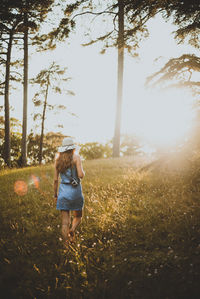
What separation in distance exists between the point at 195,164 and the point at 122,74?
11767 millimetres

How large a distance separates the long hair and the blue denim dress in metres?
0.10

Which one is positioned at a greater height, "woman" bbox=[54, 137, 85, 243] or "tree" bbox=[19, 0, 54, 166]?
"tree" bbox=[19, 0, 54, 166]

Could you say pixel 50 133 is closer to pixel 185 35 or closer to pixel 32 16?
pixel 32 16

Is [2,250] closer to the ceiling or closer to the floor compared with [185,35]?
closer to the floor

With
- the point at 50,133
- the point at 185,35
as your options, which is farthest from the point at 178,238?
the point at 50,133

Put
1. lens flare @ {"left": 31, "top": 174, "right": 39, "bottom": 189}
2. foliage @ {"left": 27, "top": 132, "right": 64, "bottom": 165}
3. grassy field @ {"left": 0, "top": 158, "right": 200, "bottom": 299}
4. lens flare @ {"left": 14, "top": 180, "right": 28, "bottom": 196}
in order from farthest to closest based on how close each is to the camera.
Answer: foliage @ {"left": 27, "top": 132, "right": 64, "bottom": 165}, lens flare @ {"left": 31, "top": 174, "right": 39, "bottom": 189}, lens flare @ {"left": 14, "top": 180, "right": 28, "bottom": 196}, grassy field @ {"left": 0, "top": 158, "right": 200, "bottom": 299}

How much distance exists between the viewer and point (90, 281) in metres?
2.59

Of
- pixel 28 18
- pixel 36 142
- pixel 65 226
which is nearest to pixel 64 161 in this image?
pixel 65 226

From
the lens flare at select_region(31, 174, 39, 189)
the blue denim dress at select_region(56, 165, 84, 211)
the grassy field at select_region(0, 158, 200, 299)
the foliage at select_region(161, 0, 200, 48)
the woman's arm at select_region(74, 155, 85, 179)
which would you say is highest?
the foliage at select_region(161, 0, 200, 48)

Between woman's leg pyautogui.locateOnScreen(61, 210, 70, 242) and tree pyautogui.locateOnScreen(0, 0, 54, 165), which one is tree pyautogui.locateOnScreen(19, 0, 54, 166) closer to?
tree pyautogui.locateOnScreen(0, 0, 54, 165)

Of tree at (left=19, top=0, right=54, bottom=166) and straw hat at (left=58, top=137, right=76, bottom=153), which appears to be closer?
straw hat at (left=58, top=137, right=76, bottom=153)

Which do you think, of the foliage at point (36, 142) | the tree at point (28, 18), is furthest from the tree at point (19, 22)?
the foliage at point (36, 142)

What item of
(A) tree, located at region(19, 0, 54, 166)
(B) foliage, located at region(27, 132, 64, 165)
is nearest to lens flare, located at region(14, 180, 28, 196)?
(A) tree, located at region(19, 0, 54, 166)

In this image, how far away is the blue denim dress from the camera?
3.35 meters
